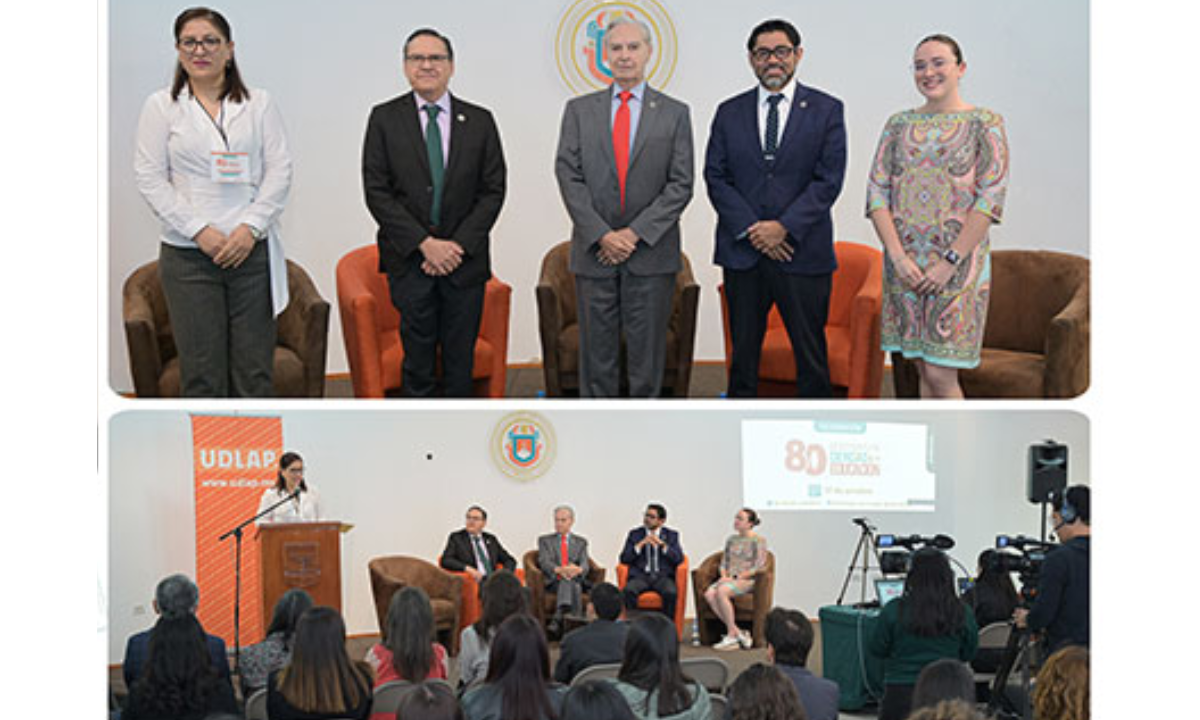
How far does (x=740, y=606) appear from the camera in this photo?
4.48m

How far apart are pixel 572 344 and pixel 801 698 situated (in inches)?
56.4

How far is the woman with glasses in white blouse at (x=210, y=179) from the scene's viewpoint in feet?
14.9

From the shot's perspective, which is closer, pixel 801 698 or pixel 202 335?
pixel 801 698

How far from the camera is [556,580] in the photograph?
14.6 feet

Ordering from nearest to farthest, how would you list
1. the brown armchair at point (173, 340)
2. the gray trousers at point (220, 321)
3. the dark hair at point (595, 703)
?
the dark hair at point (595, 703)
the gray trousers at point (220, 321)
the brown armchair at point (173, 340)

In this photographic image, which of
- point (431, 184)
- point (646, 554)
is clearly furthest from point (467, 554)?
point (431, 184)

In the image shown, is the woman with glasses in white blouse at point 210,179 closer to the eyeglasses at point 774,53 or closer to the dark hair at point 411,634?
the dark hair at point 411,634

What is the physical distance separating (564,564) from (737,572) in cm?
50

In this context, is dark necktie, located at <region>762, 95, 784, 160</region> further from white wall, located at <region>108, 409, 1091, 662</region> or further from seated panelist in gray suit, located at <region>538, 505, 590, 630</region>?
seated panelist in gray suit, located at <region>538, 505, 590, 630</region>

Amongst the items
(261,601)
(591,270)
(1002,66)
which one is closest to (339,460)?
(261,601)

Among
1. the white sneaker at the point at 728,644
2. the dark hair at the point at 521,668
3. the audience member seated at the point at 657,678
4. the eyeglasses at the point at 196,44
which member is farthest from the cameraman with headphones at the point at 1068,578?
the eyeglasses at the point at 196,44

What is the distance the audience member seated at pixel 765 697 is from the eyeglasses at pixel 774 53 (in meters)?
1.79

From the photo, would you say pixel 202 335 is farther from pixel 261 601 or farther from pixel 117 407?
pixel 261 601

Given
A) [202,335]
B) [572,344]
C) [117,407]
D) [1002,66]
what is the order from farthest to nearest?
[1002,66], [572,344], [202,335], [117,407]
